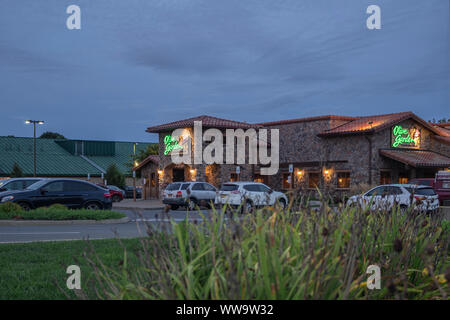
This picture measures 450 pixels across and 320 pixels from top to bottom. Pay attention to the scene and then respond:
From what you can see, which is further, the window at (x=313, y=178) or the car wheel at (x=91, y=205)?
the window at (x=313, y=178)

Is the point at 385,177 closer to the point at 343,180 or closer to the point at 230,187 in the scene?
the point at 343,180

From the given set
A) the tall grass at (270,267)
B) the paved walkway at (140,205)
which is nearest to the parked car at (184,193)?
the paved walkway at (140,205)

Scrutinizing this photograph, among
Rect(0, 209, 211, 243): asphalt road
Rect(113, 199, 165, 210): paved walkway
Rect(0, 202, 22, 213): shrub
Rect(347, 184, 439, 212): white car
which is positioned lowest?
Rect(113, 199, 165, 210): paved walkway

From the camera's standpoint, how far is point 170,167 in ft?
122

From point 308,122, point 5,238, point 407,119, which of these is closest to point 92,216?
point 5,238

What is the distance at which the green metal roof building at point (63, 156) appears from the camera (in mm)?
53184

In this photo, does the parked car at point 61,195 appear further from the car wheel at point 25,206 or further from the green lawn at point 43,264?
the green lawn at point 43,264

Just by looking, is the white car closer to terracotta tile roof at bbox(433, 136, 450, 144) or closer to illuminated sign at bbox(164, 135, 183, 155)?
terracotta tile roof at bbox(433, 136, 450, 144)

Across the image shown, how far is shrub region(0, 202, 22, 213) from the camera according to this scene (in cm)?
1720

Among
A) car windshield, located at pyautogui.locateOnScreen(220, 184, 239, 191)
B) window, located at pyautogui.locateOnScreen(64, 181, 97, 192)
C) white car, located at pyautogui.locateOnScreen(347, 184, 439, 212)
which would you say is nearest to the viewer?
white car, located at pyautogui.locateOnScreen(347, 184, 439, 212)

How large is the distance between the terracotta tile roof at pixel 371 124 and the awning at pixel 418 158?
196 cm

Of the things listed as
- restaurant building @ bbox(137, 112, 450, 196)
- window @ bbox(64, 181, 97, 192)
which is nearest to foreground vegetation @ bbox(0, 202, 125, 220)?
window @ bbox(64, 181, 97, 192)

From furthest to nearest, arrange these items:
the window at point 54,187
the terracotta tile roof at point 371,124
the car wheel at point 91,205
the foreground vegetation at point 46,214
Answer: the terracotta tile roof at point 371,124
the car wheel at point 91,205
the window at point 54,187
the foreground vegetation at point 46,214
